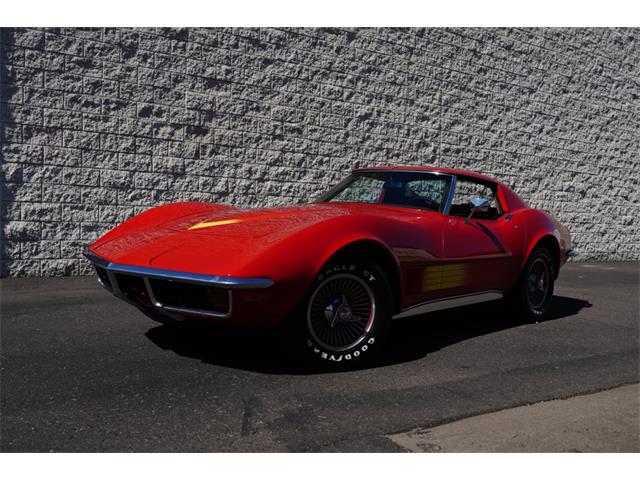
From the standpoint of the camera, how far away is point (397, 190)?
4645 millimetres

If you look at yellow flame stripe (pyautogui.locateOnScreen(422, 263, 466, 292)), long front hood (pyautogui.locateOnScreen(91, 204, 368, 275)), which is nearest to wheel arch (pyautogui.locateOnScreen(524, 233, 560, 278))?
yellow flame stripe (pyautogui.locateOnScreen(422, 263, 466, 292))

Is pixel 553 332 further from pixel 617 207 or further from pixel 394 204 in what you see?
pixel 617 207

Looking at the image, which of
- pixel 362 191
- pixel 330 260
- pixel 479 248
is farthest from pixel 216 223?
pixel 479 248

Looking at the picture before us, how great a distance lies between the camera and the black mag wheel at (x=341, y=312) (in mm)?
3408

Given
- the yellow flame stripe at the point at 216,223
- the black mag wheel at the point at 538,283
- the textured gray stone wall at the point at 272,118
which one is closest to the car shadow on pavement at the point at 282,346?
the black mag wheel at the point at 538,283

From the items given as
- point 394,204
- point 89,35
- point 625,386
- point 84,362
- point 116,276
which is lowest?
point 84,362

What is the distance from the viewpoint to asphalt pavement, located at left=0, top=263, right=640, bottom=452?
8.23ft

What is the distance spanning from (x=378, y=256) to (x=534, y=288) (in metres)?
2.18

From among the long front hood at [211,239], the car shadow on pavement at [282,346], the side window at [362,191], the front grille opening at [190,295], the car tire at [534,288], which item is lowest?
the car shadow on pavement at [282,346]

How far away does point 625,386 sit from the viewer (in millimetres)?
3443

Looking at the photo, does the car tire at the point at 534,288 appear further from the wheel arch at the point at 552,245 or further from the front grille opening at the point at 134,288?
the front grille opening at the point at 134,288

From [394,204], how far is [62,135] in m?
4.23

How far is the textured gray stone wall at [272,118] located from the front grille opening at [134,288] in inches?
150

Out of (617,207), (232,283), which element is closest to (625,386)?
(232,283)
